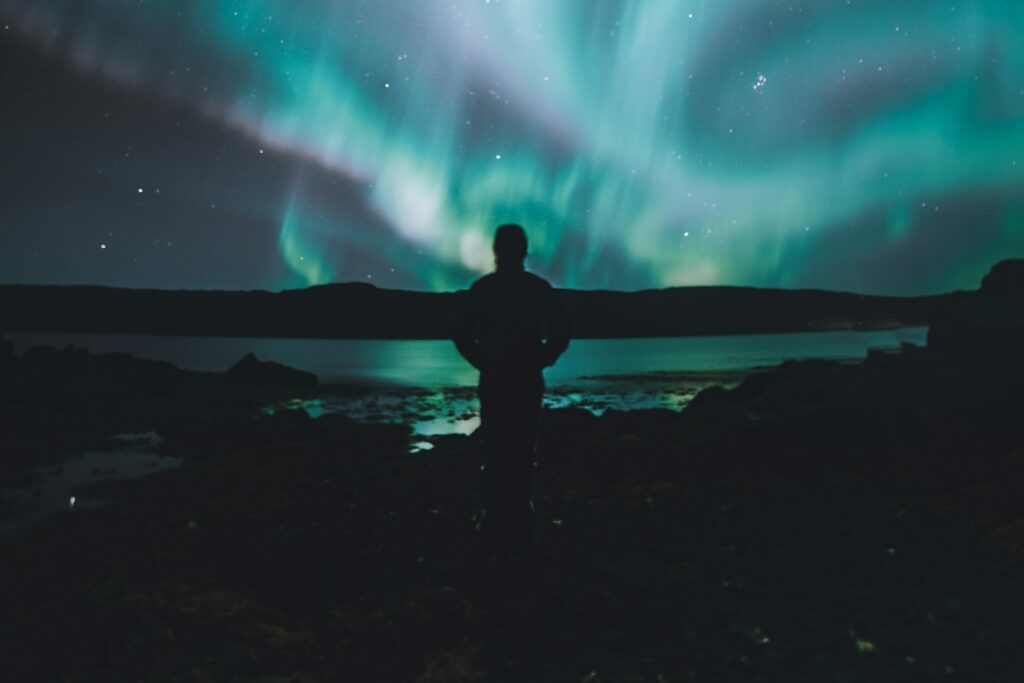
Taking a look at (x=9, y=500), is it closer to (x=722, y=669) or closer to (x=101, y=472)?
(x=101, y=472)

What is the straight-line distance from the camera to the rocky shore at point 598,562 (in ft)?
15.6

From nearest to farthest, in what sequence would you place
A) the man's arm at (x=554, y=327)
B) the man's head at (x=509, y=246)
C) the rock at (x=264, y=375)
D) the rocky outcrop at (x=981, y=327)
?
the man's arm at (x=554, y=327)
the man's head at (x=509, y=246)
the rocky outcrop at (x=981, y=327)
the rock at (x=264, y=375)

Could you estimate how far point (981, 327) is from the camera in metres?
30.8

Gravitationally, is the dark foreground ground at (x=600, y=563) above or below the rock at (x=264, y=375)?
below

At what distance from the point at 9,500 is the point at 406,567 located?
8510 mm

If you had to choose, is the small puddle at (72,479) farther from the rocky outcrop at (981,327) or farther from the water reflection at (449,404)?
the rocky outcrop at (981,327)

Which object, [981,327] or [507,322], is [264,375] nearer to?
[507,322]

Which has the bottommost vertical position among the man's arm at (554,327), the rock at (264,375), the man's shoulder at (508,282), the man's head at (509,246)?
the rock at (264,375)

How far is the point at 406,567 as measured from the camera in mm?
6719

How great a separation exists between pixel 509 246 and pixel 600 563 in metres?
3.46

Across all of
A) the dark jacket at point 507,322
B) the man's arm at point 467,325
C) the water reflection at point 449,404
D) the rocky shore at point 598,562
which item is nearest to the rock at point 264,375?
the water reflection at point 449,404

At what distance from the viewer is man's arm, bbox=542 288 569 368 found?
22.0ft

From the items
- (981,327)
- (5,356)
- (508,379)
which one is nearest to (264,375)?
(5,356)

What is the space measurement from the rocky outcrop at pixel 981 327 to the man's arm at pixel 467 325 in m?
28.8
